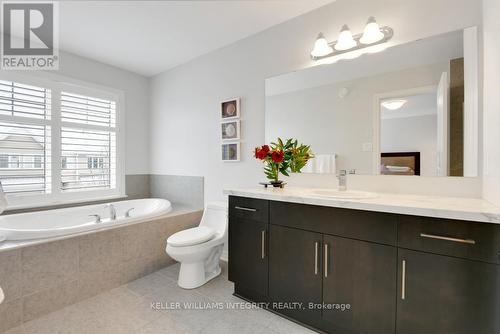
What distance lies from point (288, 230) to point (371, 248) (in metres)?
0.53

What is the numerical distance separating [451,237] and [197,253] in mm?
1779

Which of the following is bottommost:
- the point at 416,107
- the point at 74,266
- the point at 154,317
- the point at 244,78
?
the point at 154,317

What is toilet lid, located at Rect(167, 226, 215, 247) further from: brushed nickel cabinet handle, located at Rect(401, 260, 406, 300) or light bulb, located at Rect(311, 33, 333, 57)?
light bulb, located at Rect(311, 33, 333, 57)

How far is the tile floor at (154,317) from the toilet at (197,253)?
0.34 feet

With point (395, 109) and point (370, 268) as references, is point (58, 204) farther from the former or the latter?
point (395, 109)

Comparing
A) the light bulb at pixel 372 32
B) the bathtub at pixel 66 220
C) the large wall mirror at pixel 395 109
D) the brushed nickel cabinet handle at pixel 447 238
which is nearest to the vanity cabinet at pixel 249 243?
the large wall mirror at pixel 395 109

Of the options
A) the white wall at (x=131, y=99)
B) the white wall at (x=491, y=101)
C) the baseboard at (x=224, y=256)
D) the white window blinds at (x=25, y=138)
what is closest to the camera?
the white wall at (x=491, y=101)

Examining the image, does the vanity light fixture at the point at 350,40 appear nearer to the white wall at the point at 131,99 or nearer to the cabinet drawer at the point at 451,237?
the cabinet drawer at the point at 451,237

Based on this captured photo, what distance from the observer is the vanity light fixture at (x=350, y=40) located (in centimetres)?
180

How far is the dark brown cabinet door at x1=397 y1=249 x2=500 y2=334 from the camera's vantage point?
1.08 m

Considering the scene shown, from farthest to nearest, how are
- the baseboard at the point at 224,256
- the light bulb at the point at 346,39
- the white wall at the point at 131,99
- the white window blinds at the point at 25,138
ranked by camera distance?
1. the white wall at the point at 131,99
2. the baseboard at the point at 224,256
3. the white window blinds at the point at 25,138
4. the light bulb at the point at 346,39

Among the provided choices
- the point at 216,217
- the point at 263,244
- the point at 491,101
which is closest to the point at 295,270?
the point at 263,244

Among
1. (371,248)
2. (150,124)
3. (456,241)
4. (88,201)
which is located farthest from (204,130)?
(456,241)

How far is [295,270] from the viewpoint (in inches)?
65.4
